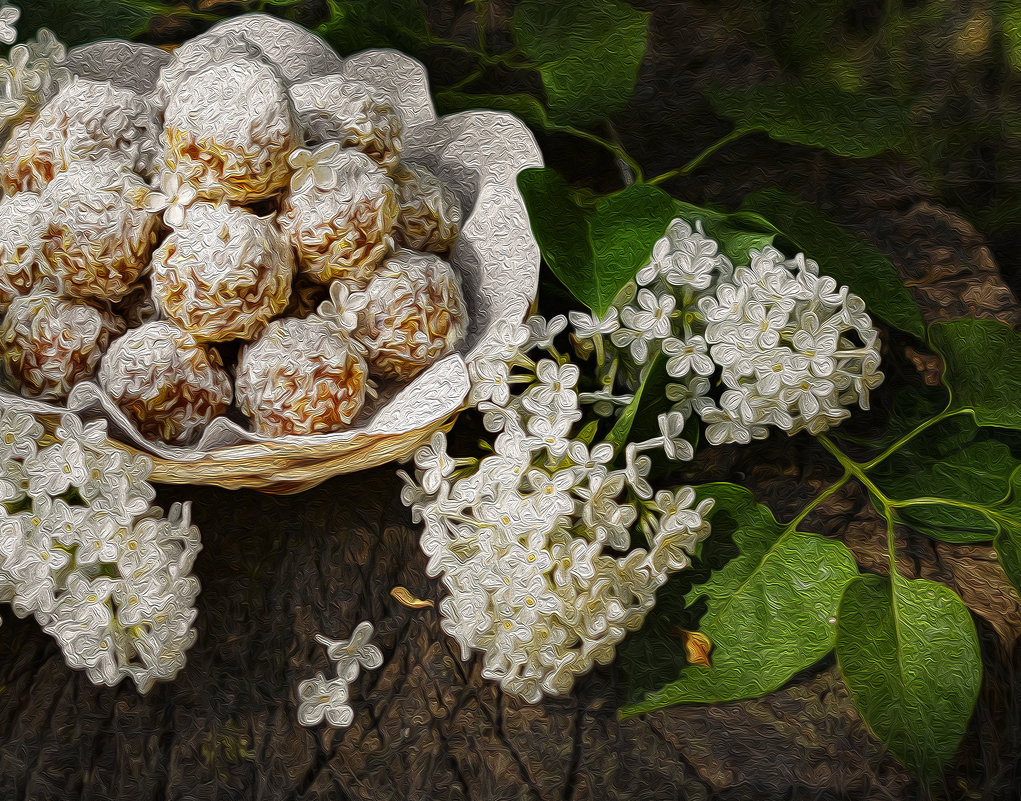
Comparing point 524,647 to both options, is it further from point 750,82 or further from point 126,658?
point 750,82

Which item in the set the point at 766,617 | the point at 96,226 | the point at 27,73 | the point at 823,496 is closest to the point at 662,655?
the point at 766,617

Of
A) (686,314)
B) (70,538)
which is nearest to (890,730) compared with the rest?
(686,314)

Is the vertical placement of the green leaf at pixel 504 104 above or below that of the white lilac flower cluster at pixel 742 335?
above

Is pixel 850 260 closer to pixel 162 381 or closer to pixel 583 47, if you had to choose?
pixel 583 47

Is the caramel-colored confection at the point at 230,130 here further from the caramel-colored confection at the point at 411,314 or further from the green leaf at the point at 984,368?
the green leaf at the point at 984,368

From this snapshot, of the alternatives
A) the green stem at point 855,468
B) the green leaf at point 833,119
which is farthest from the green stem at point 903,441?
the green leaf at point 833,119

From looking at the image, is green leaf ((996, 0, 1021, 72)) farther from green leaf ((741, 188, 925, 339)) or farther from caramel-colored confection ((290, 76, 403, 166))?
caramel-colored confection ((290, 76, 403, 166))
